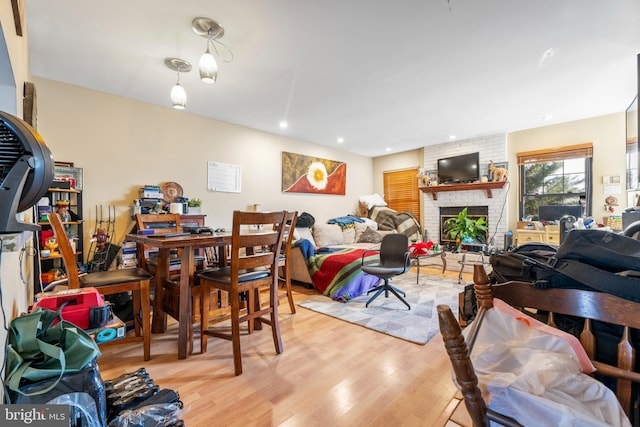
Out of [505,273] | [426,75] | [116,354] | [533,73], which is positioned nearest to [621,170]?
[533,73]

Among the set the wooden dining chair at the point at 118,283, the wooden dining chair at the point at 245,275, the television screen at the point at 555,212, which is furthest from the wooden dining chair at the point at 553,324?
the television screen at the point at 555,212

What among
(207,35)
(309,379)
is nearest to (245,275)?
(309,379)

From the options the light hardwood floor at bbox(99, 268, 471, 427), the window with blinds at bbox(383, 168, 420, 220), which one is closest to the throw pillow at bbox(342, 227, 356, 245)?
the window with blinds at bbox(383, 168, 420, 220)

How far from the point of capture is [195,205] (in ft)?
11.8

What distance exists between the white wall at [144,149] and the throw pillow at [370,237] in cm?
160

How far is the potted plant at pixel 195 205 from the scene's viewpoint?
3.57 meters

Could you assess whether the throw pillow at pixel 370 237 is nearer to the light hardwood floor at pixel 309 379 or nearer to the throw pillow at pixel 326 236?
the throw pillow at pixel 326 236

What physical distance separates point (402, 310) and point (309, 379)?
4.75 feet

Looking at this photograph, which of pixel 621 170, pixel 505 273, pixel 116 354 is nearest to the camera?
pixel 505 273

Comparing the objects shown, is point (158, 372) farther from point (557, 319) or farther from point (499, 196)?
point (499, 196)

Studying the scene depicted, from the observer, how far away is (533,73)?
2711 millimetres

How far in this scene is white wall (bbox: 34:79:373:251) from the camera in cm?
282

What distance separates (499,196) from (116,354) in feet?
18.7

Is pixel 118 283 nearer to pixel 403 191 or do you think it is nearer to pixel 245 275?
pixel 245 275
